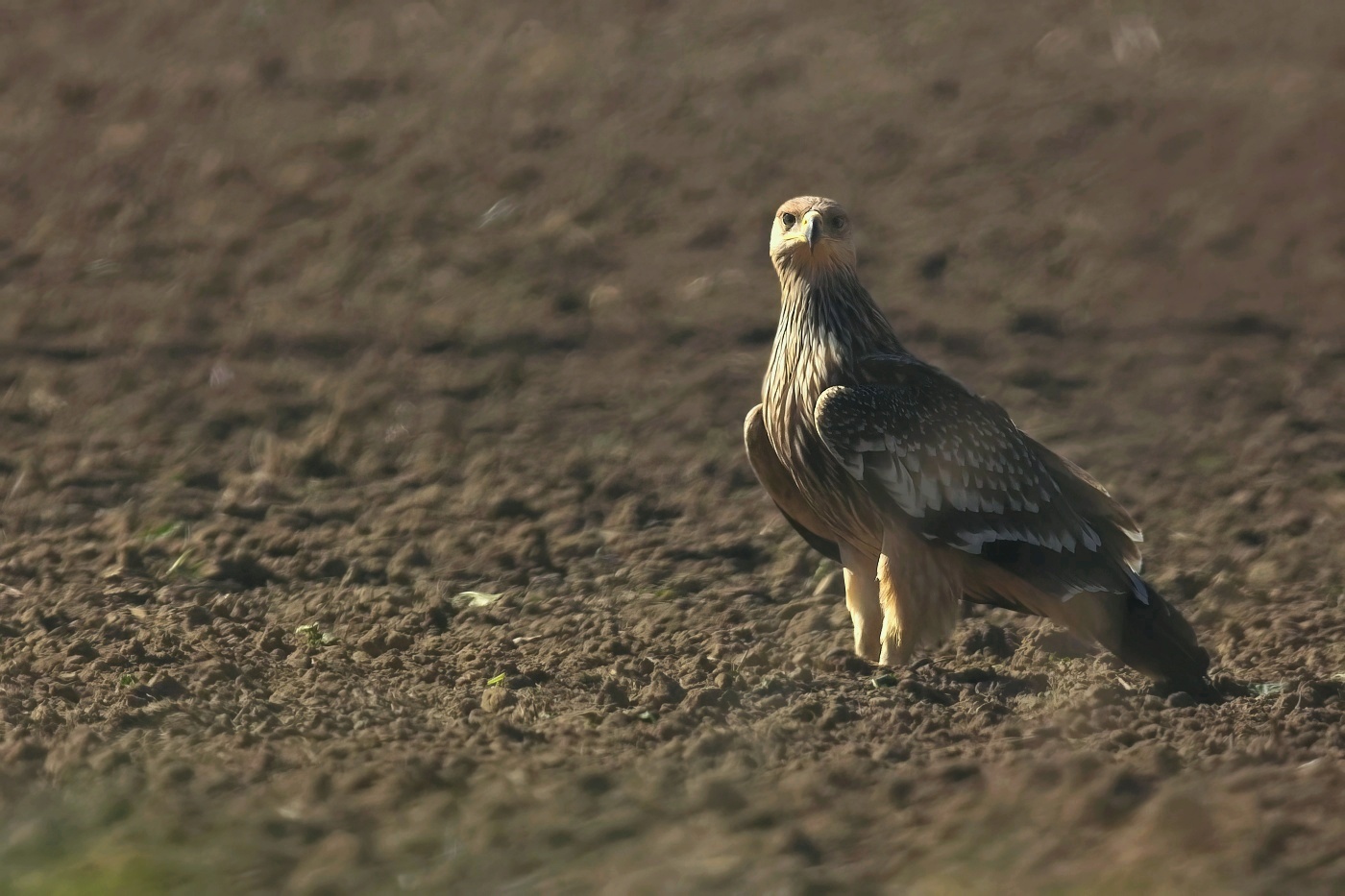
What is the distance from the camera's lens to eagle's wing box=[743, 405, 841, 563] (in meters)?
6.24

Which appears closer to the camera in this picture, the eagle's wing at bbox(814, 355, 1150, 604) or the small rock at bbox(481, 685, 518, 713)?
the small rock at bbox(481, 685, 518, 713)

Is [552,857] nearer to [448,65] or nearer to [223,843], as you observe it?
[223,843]

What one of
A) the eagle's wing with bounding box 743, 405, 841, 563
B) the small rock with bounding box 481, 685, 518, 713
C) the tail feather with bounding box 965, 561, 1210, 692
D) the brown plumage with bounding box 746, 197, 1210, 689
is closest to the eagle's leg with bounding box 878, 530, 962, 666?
the brown plumage with bounding box 746, 197, 1210, 689

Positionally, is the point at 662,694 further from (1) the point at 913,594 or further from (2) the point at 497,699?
(1) the point at 913,594

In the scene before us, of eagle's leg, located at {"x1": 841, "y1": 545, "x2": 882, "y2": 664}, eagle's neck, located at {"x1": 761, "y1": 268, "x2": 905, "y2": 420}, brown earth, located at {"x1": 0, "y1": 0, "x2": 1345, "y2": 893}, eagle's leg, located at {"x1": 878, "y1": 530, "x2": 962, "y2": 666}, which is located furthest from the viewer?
eagle's leg, located at {"x1": 841, "y1": 545, "x2": 882, "y2": 664}

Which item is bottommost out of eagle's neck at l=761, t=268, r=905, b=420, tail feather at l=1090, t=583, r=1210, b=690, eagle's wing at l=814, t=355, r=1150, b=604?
tail feather at l=1090, t=583, r=1210, b=690

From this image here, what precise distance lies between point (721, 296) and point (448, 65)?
361 cm


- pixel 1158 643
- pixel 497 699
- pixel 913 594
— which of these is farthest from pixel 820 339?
pixel 497 699

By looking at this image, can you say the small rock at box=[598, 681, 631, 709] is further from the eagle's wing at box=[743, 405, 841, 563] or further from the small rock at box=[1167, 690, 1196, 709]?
the small rock at box=[1167, 690, 1196, 709]

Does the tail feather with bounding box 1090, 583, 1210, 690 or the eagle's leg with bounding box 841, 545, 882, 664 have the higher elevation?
the eagle's leg with bounding box 841, 545, 882, 664

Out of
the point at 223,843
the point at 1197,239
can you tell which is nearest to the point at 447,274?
the point at 1197,239

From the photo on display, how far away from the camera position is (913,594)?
596 centimetres

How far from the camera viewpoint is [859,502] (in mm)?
5996

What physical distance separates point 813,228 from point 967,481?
105 cm
